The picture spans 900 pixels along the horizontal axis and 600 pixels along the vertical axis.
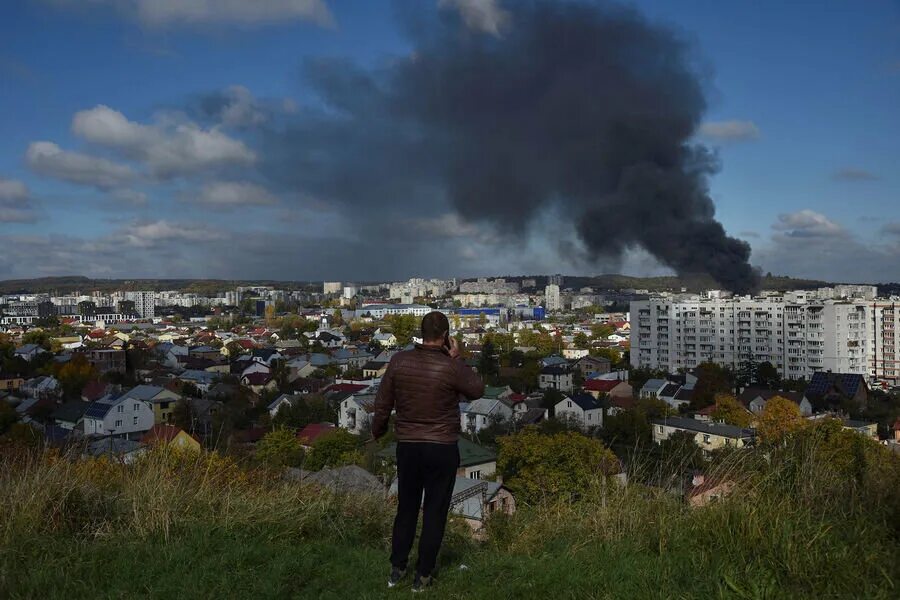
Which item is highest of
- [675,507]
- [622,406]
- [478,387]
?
[478,387]

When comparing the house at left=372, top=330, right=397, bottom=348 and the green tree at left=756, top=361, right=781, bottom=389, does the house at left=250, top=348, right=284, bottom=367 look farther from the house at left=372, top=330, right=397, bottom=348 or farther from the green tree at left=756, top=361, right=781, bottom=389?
the green tree at left=756, top=361, right=781, bottom=389

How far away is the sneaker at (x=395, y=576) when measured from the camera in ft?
8.69

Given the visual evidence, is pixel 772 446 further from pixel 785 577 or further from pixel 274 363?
pixel 274 363

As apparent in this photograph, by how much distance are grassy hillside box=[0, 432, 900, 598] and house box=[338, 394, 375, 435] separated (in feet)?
60.7

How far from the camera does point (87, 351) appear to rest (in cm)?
3934

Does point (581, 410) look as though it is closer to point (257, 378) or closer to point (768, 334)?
point (257, 378)

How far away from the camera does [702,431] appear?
18453 millimetres

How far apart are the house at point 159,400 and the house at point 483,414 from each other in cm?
962

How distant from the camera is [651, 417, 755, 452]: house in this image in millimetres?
17897

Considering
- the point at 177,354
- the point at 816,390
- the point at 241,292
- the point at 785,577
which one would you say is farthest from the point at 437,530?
the point at 241,292

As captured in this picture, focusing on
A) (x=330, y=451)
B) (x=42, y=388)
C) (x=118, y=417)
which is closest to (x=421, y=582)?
(x=330, y=451)

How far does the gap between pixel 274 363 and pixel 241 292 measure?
102 m

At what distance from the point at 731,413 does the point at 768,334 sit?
17.5m

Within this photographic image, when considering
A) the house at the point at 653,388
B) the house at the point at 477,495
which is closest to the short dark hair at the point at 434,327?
the house at the point at 477,495
